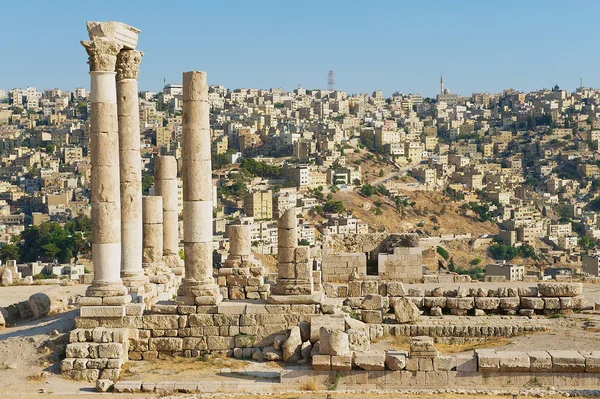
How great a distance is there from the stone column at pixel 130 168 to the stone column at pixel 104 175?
1547 mm

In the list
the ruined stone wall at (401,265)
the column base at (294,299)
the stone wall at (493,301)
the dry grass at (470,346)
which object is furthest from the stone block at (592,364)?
the ruined stone wall at (401,265)

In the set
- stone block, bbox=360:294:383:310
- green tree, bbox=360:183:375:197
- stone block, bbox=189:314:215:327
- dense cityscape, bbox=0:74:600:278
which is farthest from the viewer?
green tree, bbox=360:183:375:197

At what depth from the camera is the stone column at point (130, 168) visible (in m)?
21.6

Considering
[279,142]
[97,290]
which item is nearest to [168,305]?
[97,290]

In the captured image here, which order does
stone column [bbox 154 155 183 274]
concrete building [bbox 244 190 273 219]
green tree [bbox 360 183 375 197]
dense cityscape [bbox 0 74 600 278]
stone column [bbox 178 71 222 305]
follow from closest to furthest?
1. stone column [bbox 178 71 222 305]
2. stone column [bbox 154 155 183 274]
3. dense cityscape [bbox 0 74 600 278]
4. concrete building [bbox 244 190 273 219]
5. green tree [bbox 360 183 375 197]

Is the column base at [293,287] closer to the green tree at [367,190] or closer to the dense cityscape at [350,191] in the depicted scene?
the dense cityscape at [350,191]

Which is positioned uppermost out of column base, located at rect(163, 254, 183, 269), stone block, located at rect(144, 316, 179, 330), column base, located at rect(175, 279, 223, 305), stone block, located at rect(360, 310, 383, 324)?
column base, located at rect(163, 254, 183, 269)

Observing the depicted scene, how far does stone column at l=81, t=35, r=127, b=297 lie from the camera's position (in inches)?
779

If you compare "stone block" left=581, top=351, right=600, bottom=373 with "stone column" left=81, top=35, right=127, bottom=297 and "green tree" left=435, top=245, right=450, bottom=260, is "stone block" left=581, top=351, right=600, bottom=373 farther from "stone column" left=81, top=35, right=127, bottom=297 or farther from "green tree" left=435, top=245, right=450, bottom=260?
"green tree" left=435, top=245, right=450, bottom=260

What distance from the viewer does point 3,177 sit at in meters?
169

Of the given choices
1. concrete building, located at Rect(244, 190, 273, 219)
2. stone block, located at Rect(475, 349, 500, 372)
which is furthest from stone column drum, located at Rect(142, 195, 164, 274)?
concrete building, located at Rect(244, 190, 273, 219)

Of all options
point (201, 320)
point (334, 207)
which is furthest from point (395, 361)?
point (334, 207)

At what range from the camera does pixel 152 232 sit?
78.9 ft

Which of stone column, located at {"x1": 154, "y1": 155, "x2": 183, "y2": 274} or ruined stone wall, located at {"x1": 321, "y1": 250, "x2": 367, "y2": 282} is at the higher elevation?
stone column, located at {"x1": 154, "y1": 155, "x2": 183, "y2": 274}
